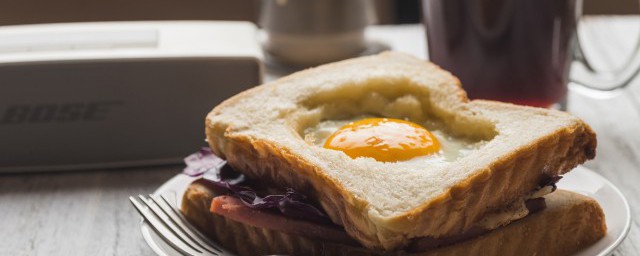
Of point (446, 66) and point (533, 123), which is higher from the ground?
point (533, 123)

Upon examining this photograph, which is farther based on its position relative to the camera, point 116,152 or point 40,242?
point 116,152

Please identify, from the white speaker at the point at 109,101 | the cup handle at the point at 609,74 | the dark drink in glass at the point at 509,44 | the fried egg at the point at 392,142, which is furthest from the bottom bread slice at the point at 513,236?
the cup handle at the point at 609,74

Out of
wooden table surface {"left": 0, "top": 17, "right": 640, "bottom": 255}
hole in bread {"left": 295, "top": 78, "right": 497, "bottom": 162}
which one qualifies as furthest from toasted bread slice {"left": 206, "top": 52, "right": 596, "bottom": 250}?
wooden table surface {"left": 0, "top": 17, "right": 640, "bottom": 255}

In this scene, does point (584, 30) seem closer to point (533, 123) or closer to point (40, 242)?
point (533, 123)

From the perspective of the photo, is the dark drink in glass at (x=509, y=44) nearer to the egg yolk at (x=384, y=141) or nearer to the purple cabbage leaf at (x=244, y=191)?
the egg yolk at (x=384, y=141)

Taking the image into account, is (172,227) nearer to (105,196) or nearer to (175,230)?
(175,230)

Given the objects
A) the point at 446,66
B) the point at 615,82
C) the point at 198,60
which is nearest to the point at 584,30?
the point at 615,82

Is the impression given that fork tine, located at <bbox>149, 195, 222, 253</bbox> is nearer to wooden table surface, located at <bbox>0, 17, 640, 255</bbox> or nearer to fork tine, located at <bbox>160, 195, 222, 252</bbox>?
fork tine, located at <bbox>160, 195, 222, 252</bbox>
